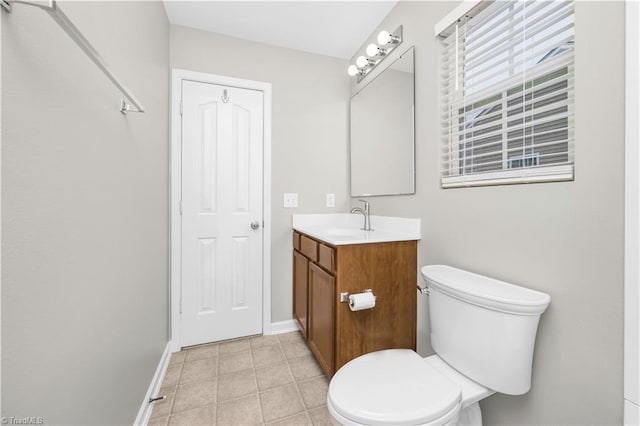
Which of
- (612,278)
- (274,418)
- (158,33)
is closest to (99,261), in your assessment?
(274,418)

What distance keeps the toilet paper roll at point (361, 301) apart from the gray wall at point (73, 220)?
99 cm

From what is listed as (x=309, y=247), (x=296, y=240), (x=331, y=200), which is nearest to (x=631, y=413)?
(x=309, y=247)

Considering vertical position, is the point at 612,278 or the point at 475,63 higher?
the point at 475,63

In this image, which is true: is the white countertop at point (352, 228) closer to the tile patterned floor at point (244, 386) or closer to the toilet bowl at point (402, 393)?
the toilet bowl at point (402, 393)

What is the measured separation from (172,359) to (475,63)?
2.53 m

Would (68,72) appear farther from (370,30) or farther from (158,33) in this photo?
(370,30)

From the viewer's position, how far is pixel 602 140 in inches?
30.8

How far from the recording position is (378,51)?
1.81 metres

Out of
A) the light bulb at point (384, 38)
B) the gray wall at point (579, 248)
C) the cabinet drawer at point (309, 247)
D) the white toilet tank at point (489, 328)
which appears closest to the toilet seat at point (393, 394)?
the white toilet tank at point (489, 328)

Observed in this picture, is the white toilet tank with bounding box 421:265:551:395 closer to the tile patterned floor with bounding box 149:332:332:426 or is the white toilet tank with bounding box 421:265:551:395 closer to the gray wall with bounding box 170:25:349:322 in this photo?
the tile patterned floor with bounding box 149:332:332:426

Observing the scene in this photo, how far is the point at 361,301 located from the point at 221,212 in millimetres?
1279

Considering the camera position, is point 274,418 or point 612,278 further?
point 274,418

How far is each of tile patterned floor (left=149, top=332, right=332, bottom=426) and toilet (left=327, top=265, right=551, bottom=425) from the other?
0.55m

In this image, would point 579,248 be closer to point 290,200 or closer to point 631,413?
point 631,413
